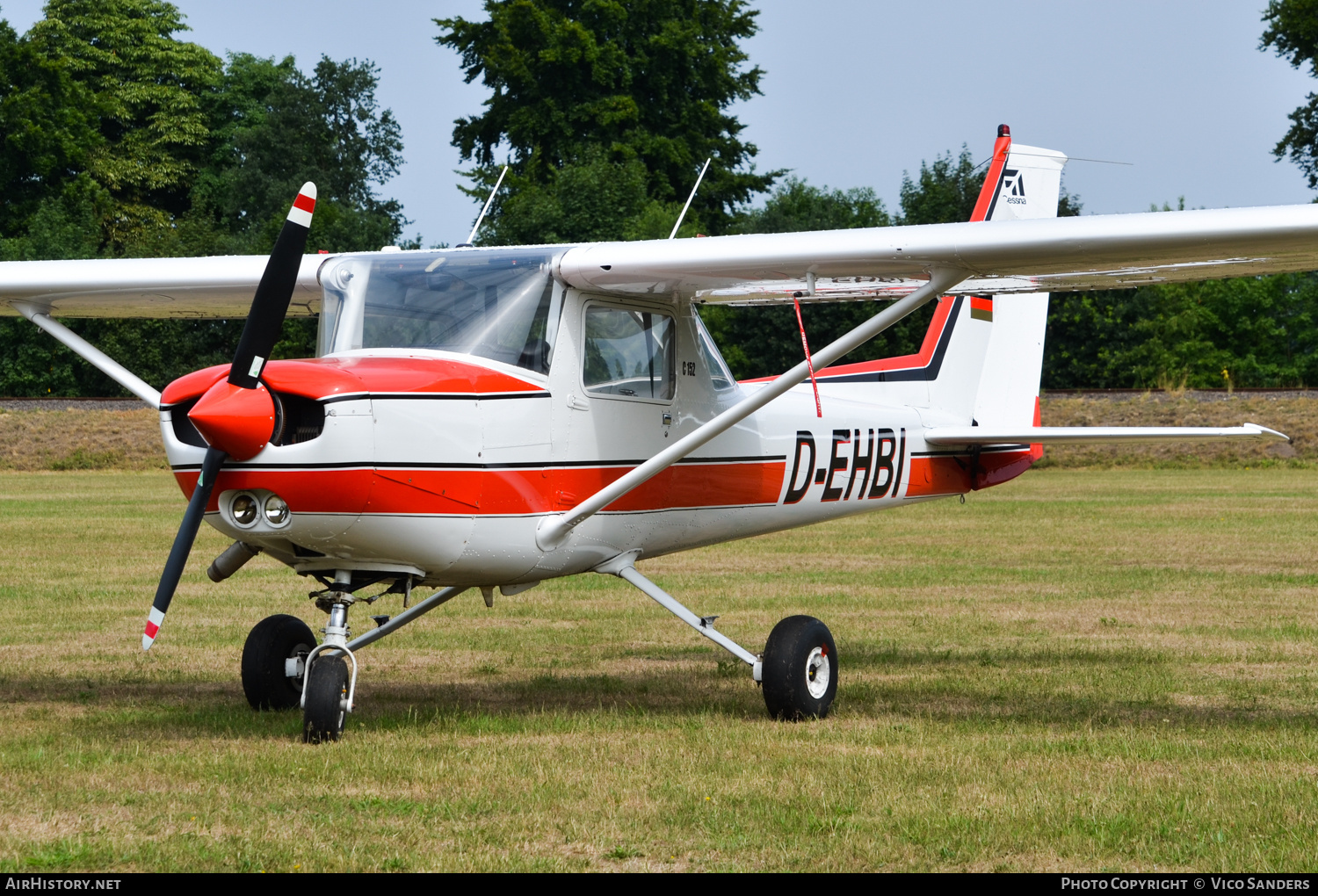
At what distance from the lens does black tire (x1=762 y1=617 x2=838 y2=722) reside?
24.9ft

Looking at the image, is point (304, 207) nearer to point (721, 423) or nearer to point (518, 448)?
point (518, 448)

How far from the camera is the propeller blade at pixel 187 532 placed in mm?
6219

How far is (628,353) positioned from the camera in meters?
7.92

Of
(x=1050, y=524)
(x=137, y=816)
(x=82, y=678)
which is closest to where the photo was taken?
(x=137, y=816)

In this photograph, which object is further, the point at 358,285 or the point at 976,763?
the point at 358,285

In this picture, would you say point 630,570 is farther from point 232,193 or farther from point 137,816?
point 232,193

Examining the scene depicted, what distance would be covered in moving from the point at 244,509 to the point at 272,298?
950 mm

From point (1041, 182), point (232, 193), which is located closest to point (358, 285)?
point (1041, 182)

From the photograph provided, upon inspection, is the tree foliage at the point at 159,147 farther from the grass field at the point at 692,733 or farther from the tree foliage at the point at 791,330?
the grass field at the point at 692,733

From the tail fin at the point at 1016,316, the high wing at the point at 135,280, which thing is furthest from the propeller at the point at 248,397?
the tail fin at the point at 1016,316

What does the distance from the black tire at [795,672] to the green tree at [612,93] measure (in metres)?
47.0

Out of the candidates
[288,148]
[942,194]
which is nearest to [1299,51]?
[942,194]

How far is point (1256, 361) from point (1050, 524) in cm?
4243
